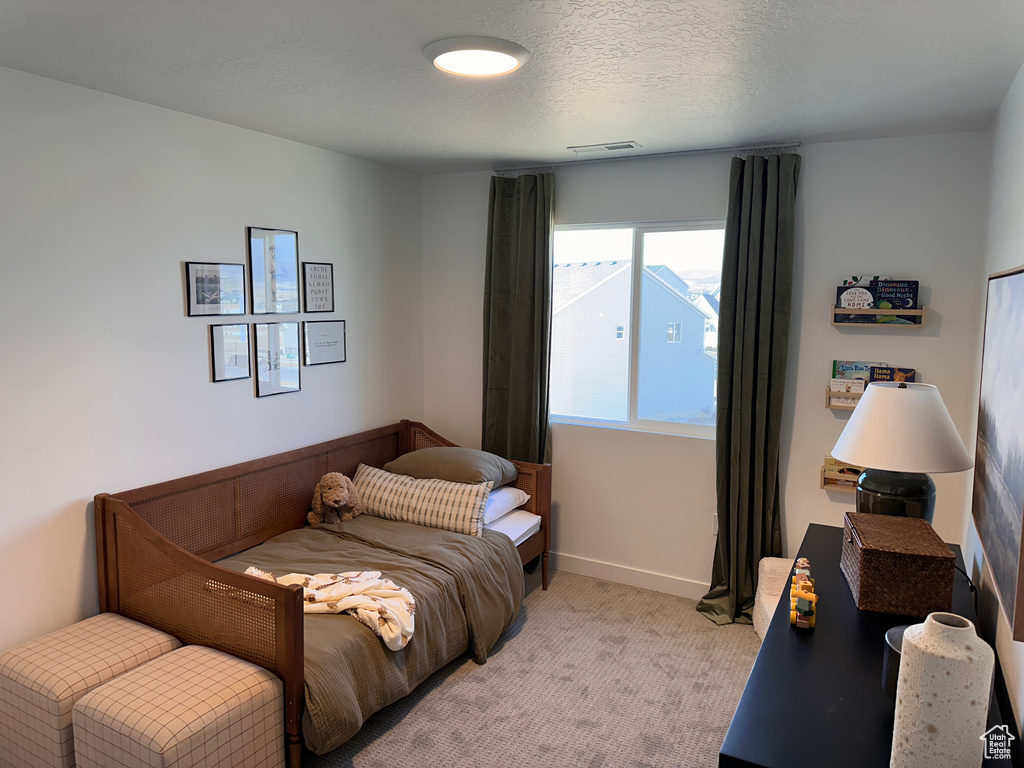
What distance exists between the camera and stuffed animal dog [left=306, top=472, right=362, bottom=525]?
3.48 metres

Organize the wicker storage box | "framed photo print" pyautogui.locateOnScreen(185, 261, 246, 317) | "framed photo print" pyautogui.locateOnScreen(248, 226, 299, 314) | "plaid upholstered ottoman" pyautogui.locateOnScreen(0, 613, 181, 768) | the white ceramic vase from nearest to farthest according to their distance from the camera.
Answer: the white ceramic vase
the wicker storage box
"plaid upholstered ottoman" pyautogui.locateOnScreen(0, 613, 181, 768)
"framed photo print" pyautogui.locateOnScreen(185, 261, 246, 317)
"framed photo print" pyautogui.locateOnScreen(248, 226, 299, 314)

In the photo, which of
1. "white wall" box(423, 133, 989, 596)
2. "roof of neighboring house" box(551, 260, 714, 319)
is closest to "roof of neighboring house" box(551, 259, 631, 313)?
"roof of neighboring house" box(551, 260, 714, 319)

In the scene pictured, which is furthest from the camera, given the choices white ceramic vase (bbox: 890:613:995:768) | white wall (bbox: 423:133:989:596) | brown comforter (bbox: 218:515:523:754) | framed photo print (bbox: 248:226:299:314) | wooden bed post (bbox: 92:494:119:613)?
framed photo print (bbox: 248:226:299:314)

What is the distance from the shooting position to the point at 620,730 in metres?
2.65

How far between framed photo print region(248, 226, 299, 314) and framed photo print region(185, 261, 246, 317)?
0.24ft

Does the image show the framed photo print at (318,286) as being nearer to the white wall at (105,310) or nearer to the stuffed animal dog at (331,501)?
the white wall at (105,310)

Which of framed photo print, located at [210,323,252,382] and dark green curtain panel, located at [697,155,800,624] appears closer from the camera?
framed photo print, located at [210,323,252,382]

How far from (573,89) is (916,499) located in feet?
5.91

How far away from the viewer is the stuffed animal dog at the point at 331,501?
348cm

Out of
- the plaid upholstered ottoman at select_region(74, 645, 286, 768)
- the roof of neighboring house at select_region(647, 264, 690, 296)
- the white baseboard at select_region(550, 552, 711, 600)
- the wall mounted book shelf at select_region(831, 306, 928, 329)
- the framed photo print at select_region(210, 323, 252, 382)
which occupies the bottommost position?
the white baseboard at select_region(550, 552, 711, 600)

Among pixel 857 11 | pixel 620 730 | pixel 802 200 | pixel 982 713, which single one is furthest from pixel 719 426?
pixel 982 713

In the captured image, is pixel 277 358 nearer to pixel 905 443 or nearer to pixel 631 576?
pixel 631 576

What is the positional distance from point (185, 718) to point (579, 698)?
5.10 feet

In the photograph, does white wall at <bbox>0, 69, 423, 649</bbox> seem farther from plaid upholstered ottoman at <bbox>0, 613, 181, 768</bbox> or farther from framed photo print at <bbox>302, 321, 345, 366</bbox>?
plaid upholstered ottoman at <bbox>0, 613, 181, 768</bbox>
